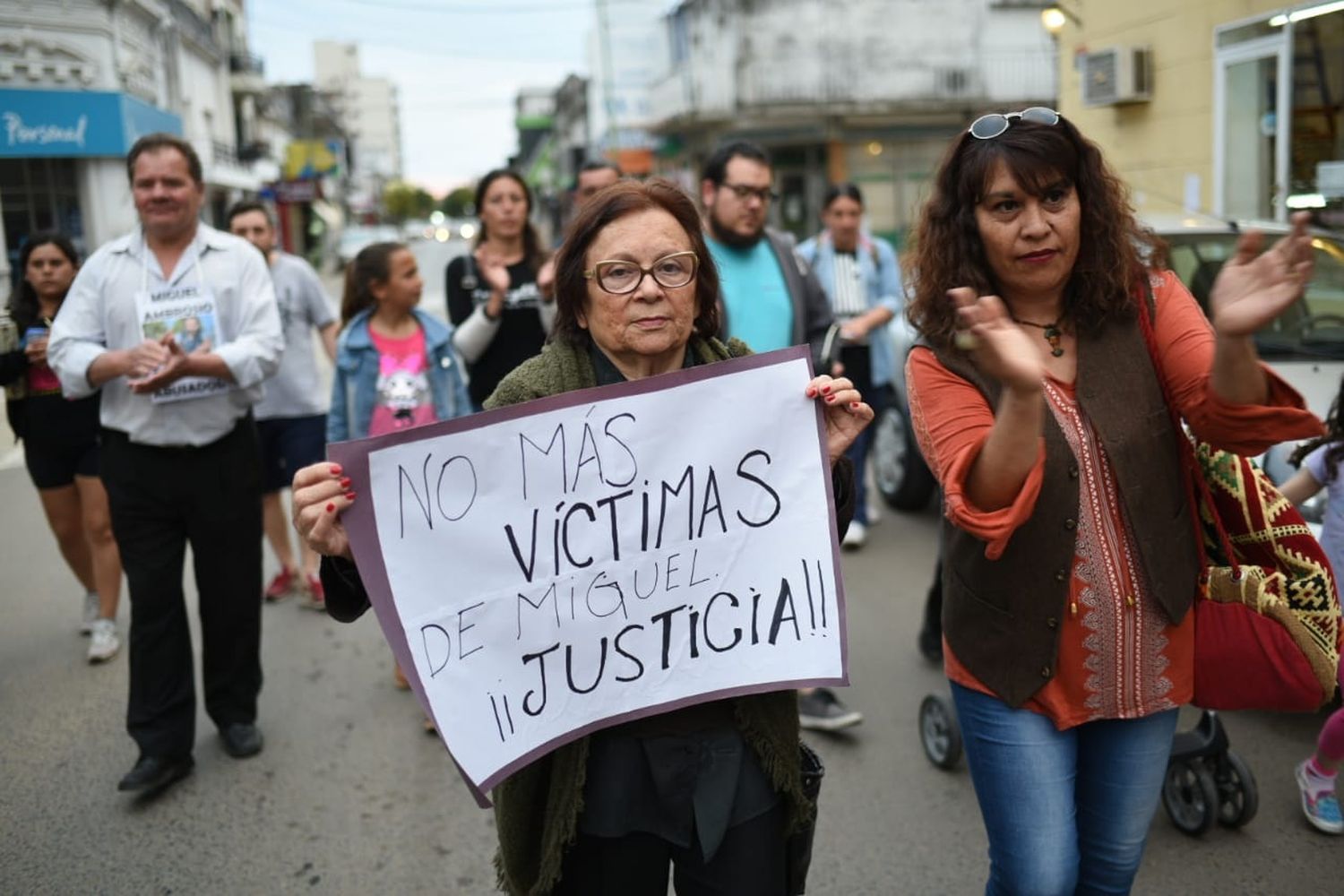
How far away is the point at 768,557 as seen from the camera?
6.97 feet

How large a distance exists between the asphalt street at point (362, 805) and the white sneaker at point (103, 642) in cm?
5

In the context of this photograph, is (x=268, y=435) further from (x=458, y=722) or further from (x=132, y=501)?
(x=458, y=722)

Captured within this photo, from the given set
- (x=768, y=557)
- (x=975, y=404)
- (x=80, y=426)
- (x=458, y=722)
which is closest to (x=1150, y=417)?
(x=975, y=404)

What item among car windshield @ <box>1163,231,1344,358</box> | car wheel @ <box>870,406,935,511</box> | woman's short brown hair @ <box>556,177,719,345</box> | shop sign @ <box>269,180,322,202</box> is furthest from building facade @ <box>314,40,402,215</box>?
woman's short brown hair @ <box>556,177,719,345</box>

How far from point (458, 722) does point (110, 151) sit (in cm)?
1454

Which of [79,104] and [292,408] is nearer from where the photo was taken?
[292,408]

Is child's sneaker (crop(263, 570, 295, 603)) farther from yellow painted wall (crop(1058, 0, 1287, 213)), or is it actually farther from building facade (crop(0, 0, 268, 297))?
yellow painted wall (crop(1058, 0, 1287, 213))

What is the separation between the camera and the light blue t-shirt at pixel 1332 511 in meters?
3.37

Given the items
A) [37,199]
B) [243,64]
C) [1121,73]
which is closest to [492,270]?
[37,199]

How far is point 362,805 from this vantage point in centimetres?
385

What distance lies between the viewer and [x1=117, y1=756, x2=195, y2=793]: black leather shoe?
12.6 ft

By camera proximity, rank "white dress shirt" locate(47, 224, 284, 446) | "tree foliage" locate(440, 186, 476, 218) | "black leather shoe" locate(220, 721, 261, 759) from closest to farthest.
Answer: "white dress shirt" locate(47, 224, 284, 446) < "black leather shoe" locate(220, 721, 261, 759) < "tree foliage" locate(440, 186, 476, 218)

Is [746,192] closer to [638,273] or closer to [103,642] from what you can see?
[638,273]

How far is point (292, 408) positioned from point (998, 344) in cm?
491
